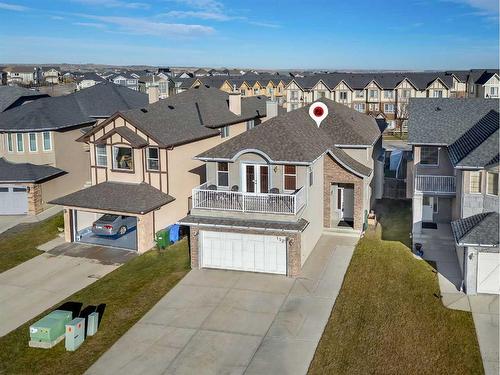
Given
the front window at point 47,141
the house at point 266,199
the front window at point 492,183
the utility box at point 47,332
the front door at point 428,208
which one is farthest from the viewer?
the front window at point 47,141

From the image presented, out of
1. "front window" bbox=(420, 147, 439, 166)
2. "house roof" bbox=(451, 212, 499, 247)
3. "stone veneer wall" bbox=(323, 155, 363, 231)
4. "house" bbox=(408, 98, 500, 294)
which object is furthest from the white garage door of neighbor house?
"front window" bbox=(420, 147, 439, 166)

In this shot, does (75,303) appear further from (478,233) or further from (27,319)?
(478,233)

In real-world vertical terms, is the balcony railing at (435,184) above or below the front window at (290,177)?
below

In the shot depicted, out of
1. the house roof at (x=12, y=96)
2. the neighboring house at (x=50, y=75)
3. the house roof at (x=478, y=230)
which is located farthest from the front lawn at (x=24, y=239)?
the neighboring house at (x=50, y=75)

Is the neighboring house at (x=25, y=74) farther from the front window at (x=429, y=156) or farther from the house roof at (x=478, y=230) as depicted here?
the house roof at (x=478, y=230)

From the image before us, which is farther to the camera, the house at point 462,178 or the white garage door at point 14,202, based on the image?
the white garage door at point 14,202

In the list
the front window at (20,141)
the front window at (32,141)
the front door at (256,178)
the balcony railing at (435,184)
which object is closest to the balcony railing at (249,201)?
the front door at (256,178)

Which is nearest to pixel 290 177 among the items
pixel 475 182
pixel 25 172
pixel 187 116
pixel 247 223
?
pixel 247 223

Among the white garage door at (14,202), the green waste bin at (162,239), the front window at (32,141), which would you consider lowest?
the green waste bin at (162,239)

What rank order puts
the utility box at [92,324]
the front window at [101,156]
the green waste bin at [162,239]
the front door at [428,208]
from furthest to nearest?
the front window at [101,156], the front door at [428,208], the green waste bin at [162,239], the utility box at [92,324]
